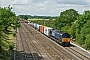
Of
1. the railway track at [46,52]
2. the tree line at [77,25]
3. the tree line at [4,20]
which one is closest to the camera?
the railway track at [46,52]

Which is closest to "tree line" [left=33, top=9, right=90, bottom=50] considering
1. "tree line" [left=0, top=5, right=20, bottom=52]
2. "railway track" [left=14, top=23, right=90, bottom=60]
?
"railway track" [left=14, top=23, right=90, bottom=60]

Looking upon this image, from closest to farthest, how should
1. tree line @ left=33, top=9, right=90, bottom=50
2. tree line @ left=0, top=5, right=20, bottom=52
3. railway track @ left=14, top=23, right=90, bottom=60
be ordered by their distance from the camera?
railway track @ left=14, top=23, right=90, bottom=60 → tree line @ left=0, top=5, right=20, bottom=52 → tree line @ left=33, top=9, right=90, bottom=50

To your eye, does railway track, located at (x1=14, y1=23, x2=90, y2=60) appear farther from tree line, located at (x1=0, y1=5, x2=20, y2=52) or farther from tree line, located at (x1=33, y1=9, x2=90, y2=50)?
tree line, located at (x1=33, y1=9, x2=90, y2=50)

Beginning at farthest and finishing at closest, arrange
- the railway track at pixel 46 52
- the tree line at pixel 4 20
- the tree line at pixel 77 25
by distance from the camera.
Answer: the tree line at pixel 77 25 < the tree line at pixel 4 20 < the railway track at pixel 46 52

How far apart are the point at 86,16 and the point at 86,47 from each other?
17.4 meters

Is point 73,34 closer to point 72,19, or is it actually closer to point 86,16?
point 86,16

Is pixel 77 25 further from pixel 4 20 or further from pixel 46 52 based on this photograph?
pixel 4 20

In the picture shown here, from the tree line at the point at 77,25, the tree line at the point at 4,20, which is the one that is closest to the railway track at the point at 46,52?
the tree line at the point at 4,20

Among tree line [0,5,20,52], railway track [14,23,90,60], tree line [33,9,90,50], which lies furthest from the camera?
tree line [33,9,90,50]

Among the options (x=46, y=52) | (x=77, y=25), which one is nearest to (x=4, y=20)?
(x=46, y=52)

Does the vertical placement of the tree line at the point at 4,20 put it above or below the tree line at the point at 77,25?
above

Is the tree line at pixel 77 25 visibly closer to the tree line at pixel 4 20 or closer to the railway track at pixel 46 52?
the railway track at pixel 46 52

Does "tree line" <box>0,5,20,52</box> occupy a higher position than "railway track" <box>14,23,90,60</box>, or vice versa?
"tree line" <box>0,5,20,52</box>

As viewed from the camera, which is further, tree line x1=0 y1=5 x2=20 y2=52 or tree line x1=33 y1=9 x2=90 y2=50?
tree line x1=33 y1=9 x2=90 y2=50
